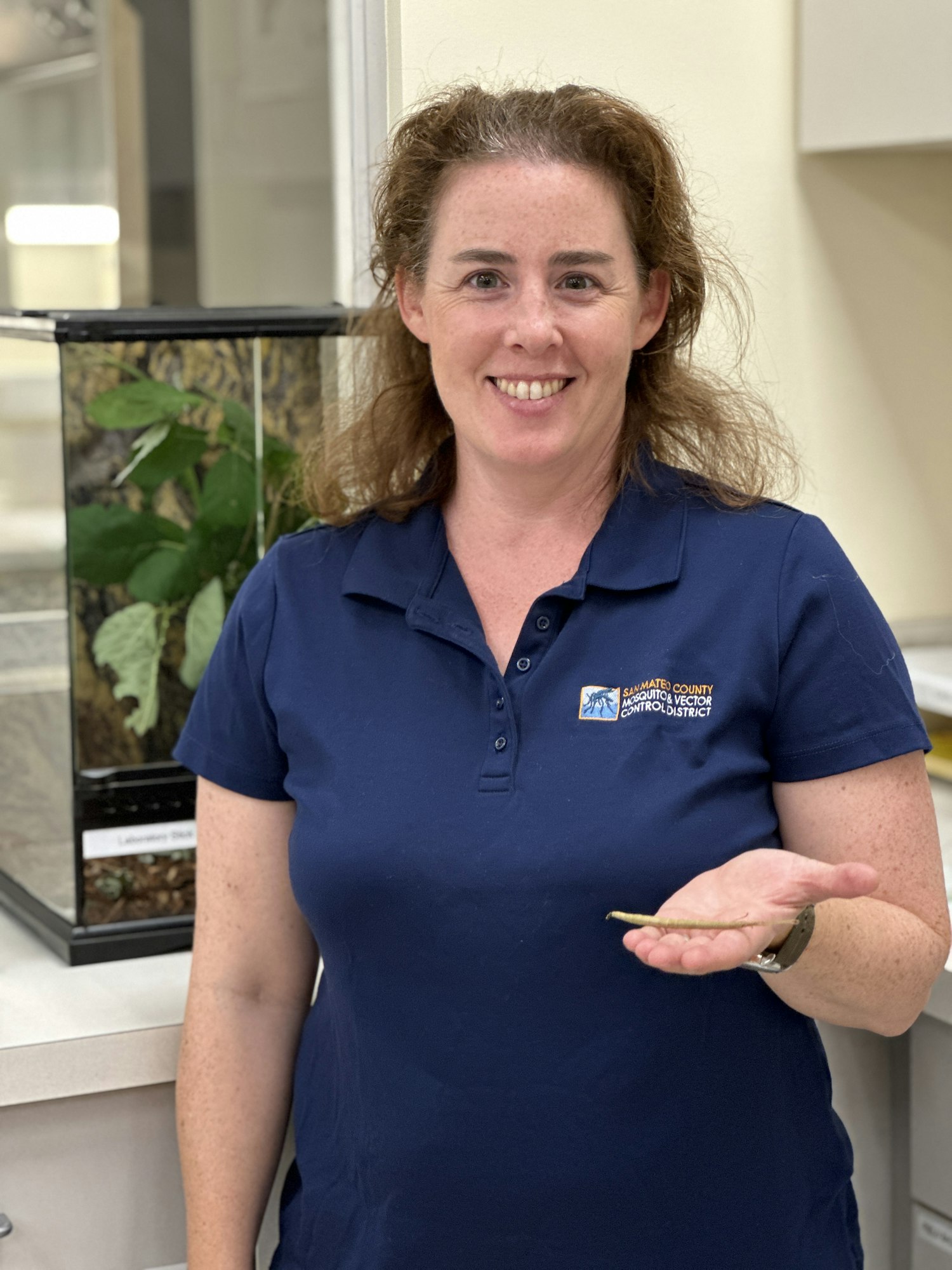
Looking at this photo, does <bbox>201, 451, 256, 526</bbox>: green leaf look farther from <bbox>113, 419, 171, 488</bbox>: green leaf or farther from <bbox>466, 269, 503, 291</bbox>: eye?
<bbox>466, 269, 503, 291</bbox>: eye

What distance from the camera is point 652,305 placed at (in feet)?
3.36

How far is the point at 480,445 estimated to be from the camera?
3.18 feet

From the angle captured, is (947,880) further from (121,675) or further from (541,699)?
(121,675)

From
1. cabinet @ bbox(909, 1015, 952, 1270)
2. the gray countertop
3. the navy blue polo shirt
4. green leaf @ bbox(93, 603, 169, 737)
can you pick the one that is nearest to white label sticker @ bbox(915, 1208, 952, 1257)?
cabinet @ bbox(909, 1015, 952, 1270)

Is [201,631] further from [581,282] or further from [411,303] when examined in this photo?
[581,282]

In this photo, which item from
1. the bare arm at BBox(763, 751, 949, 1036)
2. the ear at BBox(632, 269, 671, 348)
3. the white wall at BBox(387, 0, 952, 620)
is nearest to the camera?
the bare arm at BBox(763, 751, 949, 1036)

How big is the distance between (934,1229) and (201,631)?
0.79 m

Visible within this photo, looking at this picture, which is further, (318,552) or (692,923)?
(318,552)

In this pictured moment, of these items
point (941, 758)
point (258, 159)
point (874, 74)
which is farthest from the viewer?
point (258, 159)

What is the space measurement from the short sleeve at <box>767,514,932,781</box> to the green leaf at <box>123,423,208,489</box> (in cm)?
51

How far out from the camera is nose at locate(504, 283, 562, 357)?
92 centimetres

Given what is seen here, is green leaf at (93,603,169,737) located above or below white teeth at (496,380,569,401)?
below

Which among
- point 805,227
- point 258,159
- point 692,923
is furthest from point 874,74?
point 258,159

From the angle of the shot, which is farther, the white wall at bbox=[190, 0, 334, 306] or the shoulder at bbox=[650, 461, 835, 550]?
the white wall at bbox=[190, 0, 334, 306]
